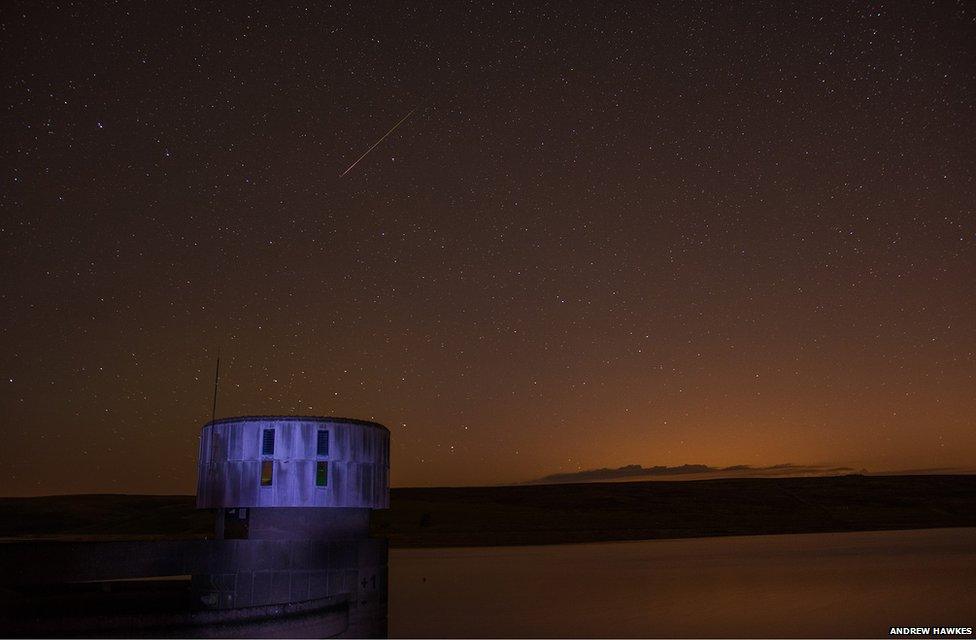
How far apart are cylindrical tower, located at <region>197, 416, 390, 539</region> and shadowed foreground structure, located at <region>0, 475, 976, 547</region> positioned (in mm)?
77405

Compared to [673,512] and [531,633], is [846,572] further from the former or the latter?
[673,512]

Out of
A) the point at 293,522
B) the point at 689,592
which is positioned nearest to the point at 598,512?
the point at 689,592

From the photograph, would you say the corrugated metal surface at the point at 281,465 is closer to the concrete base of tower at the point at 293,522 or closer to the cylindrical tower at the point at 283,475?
the cylindrical tower at the point at 283,475

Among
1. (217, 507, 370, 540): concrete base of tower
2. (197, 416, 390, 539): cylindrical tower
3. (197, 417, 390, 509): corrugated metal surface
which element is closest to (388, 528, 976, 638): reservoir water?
(217, 507, 370, 540): concrete base of tower

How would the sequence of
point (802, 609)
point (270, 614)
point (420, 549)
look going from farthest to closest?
point (420, 549), point (802, 609), point (270, 614)

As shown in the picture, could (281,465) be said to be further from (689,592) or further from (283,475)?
(689,592)

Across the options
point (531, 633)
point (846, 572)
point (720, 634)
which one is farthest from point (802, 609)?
point (846, 572)

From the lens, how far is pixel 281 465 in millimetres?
29891

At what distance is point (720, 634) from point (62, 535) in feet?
343

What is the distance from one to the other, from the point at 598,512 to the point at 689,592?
8938 cm

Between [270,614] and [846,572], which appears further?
[846,572]

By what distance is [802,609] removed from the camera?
44844mm

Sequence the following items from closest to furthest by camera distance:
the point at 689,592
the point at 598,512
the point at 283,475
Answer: the point at 283,475, the point at 689,592, the point at 598,512

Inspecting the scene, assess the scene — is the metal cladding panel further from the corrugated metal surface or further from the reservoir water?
the reservoir water
